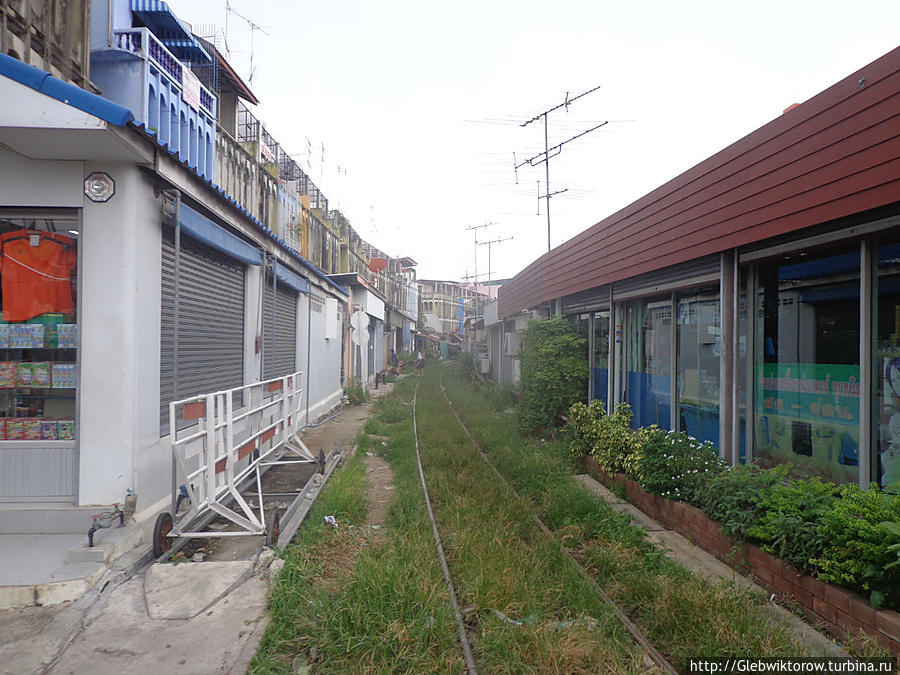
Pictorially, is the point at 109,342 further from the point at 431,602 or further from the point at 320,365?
the point at 320,365

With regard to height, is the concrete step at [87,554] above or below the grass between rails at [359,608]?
above

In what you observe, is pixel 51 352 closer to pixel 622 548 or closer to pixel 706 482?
pixel 622 548

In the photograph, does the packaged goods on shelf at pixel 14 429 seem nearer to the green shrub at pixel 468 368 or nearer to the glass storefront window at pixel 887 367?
the glass storefront window at pixel 887 367

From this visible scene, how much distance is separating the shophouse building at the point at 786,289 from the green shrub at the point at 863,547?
0.81m

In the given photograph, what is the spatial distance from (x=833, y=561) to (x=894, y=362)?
1615 millimetres

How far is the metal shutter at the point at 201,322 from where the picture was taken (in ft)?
19.1

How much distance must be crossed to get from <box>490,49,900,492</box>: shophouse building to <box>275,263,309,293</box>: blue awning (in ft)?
19.3

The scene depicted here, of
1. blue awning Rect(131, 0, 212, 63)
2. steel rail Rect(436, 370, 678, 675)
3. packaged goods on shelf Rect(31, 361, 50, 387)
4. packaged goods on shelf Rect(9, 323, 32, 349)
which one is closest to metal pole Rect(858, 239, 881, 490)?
steel rail Rect(436, 370, 678, 675)

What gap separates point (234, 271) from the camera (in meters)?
8.10

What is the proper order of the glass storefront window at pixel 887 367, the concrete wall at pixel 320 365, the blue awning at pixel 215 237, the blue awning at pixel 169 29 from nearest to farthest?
1. the glass storefront window at pixel 887 367
2. the blue awning at pixel 215 237
3. the blue awning at pixel 169 29
4. the concrete wall at pixel 320 365

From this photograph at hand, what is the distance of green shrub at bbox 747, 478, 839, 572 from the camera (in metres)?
3.91

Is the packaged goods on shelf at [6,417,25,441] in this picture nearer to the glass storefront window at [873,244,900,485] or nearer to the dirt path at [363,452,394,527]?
the dirt path at [363,452,394,527]

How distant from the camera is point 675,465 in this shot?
6016mm

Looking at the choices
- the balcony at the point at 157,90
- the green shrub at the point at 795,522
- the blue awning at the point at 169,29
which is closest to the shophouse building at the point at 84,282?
the balcony at the point at 157,90
